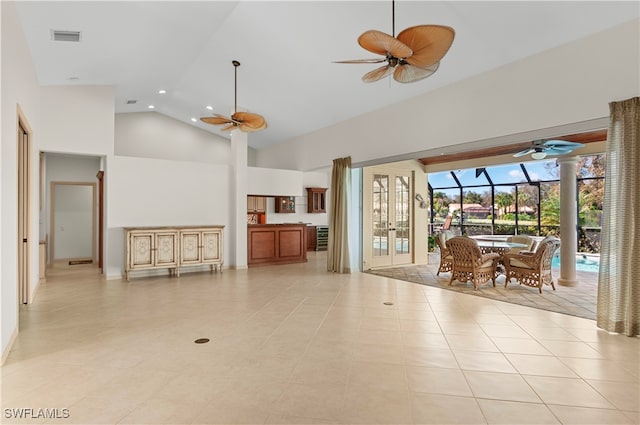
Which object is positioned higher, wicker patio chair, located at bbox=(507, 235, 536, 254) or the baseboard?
wicker patio chair, located at bbox=(507, 235, 536, 254)

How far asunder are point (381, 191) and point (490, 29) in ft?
14.6

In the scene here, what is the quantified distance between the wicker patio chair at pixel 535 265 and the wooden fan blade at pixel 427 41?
13.7 feet

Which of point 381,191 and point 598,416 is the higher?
point 381,191

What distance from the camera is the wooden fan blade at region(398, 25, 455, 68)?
274cm

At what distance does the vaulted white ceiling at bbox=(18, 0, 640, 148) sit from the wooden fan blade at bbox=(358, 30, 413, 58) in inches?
65.0

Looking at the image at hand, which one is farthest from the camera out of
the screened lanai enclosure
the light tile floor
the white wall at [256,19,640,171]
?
the screened lanai enclosure

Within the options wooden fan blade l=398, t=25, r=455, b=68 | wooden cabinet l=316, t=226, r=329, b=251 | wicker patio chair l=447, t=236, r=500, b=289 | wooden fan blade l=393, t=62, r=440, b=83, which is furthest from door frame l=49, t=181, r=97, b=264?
wooden fan blade l=398, t=25, r=455, b=68

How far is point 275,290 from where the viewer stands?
579cm

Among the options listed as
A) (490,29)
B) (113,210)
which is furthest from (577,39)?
(113,210)

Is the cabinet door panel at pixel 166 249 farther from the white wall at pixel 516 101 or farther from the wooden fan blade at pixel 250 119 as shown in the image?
the white wall at pixel 516 101

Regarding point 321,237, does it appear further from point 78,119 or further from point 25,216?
point 25,216

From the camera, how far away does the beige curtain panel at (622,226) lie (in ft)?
11.7

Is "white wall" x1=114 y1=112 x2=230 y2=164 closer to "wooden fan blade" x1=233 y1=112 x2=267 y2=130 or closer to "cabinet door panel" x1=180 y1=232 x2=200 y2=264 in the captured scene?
"cabinet door panel" x1=180 y1=232 x2=200 y2=264

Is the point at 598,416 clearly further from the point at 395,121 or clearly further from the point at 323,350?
the point at 395,121
